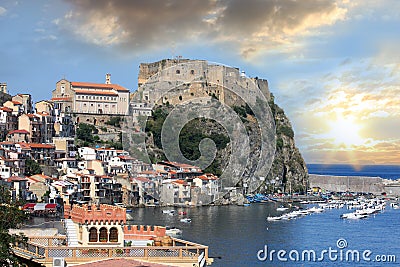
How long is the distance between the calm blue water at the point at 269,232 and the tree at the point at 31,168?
737 centimetres

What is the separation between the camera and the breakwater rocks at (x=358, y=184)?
7294cm

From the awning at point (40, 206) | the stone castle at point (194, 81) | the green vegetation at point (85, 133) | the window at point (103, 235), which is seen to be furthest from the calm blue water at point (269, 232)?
the stone castle at point (194, 81)

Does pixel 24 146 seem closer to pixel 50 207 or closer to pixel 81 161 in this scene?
pixel 81 161

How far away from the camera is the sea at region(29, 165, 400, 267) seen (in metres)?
29.2

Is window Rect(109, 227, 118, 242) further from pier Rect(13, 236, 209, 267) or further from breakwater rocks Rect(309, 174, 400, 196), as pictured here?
breakwater rocks Rect(309, 174, 400, 196)

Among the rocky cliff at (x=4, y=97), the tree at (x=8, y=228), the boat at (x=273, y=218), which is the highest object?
the rocky cliff at (x=4, y=97)

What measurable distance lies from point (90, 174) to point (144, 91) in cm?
2164

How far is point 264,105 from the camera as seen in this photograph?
78.3 m

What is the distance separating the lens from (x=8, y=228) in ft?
33.3

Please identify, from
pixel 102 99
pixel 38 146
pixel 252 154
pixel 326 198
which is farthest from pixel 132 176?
pixel 326 198

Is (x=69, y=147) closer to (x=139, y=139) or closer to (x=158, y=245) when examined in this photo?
(x=139, y=139)

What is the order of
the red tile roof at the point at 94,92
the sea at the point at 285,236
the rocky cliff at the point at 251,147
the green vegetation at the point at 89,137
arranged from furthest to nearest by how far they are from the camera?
the rocky cliff at the point at 251,147, the red tile roof at the point at 94,92, the green vegetation at the point at 89,137, the sea at the point at 285,236

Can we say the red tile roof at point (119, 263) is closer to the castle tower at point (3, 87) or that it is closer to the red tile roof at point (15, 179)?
the red tile roof at point (15, 179)

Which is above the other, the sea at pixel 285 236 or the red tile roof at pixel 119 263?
the red tile roof at pixel 119 263
